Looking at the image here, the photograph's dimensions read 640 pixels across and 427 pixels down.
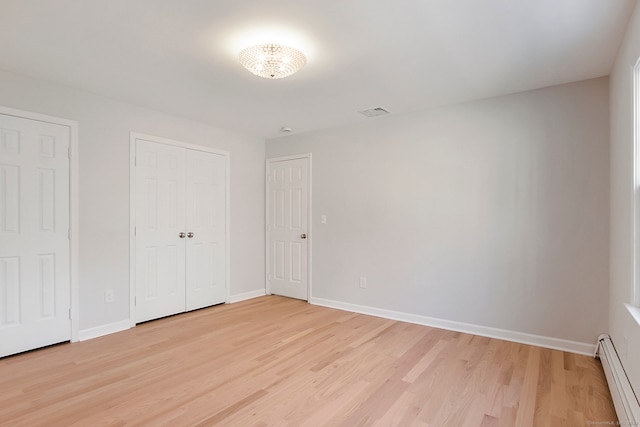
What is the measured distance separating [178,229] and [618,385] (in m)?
4.11

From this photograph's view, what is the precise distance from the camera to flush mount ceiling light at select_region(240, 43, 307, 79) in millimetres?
2277

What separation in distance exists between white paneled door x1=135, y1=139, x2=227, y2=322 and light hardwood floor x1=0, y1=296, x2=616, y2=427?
1.83ft

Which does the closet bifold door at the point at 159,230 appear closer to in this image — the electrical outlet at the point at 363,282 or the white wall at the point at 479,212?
the white wall at the point at 479,212

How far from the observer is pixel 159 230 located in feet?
12.7

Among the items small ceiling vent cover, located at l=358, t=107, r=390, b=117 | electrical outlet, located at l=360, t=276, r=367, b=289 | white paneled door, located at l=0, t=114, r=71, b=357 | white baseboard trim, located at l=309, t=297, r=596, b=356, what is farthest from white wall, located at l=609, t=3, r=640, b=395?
white paneled door, located at l=0, t=114, r=71, b=357

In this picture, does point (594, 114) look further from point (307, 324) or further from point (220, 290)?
point (220, 290)

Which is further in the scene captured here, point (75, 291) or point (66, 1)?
point (75, 291)

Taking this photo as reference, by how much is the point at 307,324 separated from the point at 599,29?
3.41 m

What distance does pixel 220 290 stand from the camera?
4508 mm

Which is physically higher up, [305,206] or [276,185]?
[276,185]

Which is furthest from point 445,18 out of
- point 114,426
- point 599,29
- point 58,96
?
point 58,96

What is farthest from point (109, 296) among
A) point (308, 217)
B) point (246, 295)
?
point (308, 217)

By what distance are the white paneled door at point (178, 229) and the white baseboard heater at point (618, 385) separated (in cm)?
397

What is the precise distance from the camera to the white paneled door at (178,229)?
3721 mm
